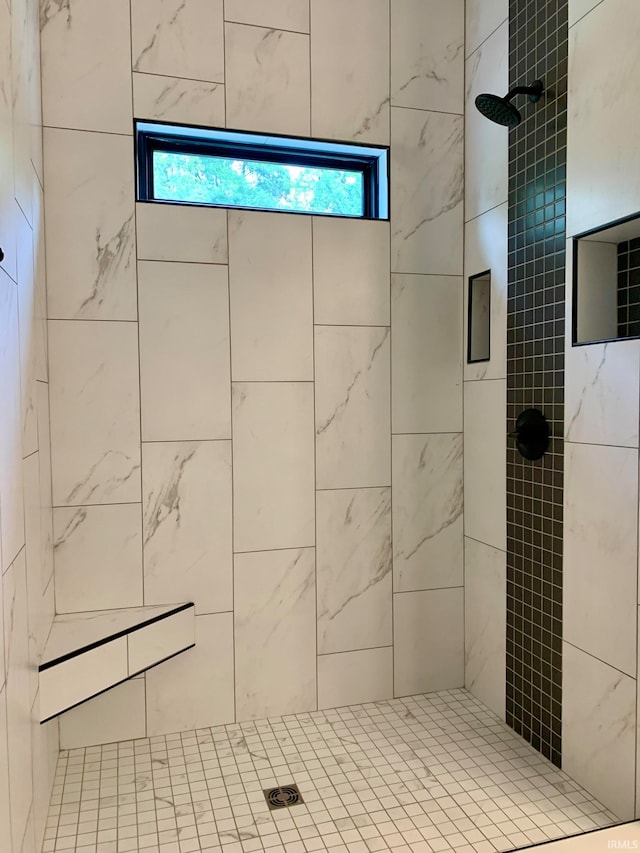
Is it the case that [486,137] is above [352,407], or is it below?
above

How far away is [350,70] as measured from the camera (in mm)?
2396

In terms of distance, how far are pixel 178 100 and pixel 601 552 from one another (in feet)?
6.68

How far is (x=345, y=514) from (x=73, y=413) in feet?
3.47

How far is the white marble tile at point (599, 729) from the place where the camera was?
1725mm

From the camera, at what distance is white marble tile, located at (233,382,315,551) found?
2340 millimetres

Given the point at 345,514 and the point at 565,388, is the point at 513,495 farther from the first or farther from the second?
the point at 345,514

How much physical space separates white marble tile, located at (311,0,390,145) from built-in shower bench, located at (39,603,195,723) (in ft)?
6.12

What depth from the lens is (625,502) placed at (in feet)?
5.68

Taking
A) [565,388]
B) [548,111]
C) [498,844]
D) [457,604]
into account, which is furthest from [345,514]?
[548,111]

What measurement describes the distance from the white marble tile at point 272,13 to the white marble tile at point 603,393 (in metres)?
1.56

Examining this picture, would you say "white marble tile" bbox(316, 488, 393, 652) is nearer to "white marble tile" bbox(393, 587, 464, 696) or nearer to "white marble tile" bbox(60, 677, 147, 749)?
"white marble tile" bbox(393, 587, 464, 696)

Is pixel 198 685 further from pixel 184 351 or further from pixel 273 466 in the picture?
pixel 184 351

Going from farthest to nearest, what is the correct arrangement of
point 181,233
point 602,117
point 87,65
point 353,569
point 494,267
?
point 353,569
point 494,267
point 181,233
point 87,65
point 602,117

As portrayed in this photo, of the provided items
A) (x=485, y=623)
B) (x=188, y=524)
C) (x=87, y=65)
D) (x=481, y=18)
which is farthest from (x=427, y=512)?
(x=87, y=65)
